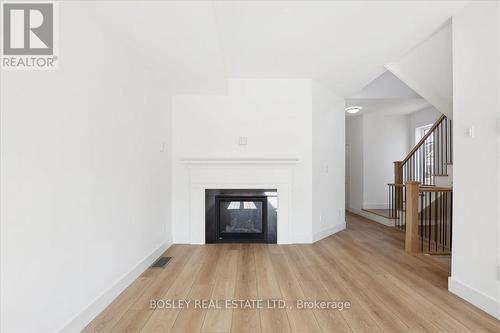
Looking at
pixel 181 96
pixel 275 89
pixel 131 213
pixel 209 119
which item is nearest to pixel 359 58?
pixel 275 89

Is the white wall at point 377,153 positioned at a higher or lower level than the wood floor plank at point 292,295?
higher

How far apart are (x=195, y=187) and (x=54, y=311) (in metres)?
2.29

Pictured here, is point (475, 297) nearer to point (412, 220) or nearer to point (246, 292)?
point (412, 220)

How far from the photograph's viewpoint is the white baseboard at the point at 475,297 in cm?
185

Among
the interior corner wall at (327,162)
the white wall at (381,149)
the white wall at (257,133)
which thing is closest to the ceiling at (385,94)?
the interior corner wall at (327,162)

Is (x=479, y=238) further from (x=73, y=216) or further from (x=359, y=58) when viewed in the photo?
(x=73, y=216)

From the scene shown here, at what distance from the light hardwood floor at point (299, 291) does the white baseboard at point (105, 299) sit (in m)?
0.06

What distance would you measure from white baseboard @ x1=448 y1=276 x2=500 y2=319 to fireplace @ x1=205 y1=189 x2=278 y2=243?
2.08 meters

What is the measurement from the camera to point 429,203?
151 inches

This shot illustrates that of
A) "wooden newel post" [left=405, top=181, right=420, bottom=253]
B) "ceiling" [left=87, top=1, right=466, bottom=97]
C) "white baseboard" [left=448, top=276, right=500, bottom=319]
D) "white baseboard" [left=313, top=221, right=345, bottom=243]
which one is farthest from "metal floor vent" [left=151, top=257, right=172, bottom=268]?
"wooden newel post" [left=405, top=181, right=420, bottom=253]

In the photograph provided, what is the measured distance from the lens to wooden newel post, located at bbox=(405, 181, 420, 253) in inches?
128

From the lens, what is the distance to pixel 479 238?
1.98 metres

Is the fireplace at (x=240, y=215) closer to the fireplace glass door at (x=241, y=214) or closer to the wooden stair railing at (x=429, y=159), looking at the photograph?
the fireplace glass door at (x=241, y=214)

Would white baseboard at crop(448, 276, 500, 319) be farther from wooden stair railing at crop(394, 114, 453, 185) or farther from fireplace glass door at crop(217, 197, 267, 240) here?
wooden stair railing at crop(394, 114, 453, 185)
